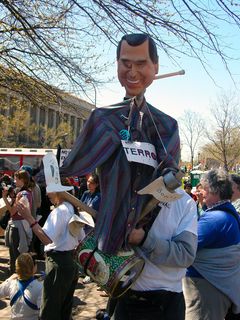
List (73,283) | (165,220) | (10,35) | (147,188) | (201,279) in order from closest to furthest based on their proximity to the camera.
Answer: (147,188) < (165,220) < (201,279) < (73,283) < (10,35)

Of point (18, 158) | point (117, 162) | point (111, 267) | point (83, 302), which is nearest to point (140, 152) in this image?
point (117, 162)

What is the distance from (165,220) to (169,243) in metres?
0.13

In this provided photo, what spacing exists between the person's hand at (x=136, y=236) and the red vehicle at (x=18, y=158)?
61.8ft

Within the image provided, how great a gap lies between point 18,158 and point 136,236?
21.0 meters

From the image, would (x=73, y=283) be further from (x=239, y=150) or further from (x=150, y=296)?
(x=239, y=150)

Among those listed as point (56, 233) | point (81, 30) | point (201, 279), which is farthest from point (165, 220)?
point (81, 30)

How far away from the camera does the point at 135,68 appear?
2.09 m

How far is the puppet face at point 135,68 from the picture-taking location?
2.08 metres

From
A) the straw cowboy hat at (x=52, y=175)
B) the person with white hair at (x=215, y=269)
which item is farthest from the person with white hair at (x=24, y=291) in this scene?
the straw cowboy hat at (x=52, y=175)

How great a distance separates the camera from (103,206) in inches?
72.9

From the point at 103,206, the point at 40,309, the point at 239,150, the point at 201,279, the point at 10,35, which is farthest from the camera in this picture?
the point at 239,150

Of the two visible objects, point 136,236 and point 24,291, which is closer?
point 136,236

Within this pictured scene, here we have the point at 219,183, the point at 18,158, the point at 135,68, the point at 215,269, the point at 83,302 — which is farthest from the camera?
the point at 18,158

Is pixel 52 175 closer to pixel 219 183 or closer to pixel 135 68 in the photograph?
pixel 135 68
